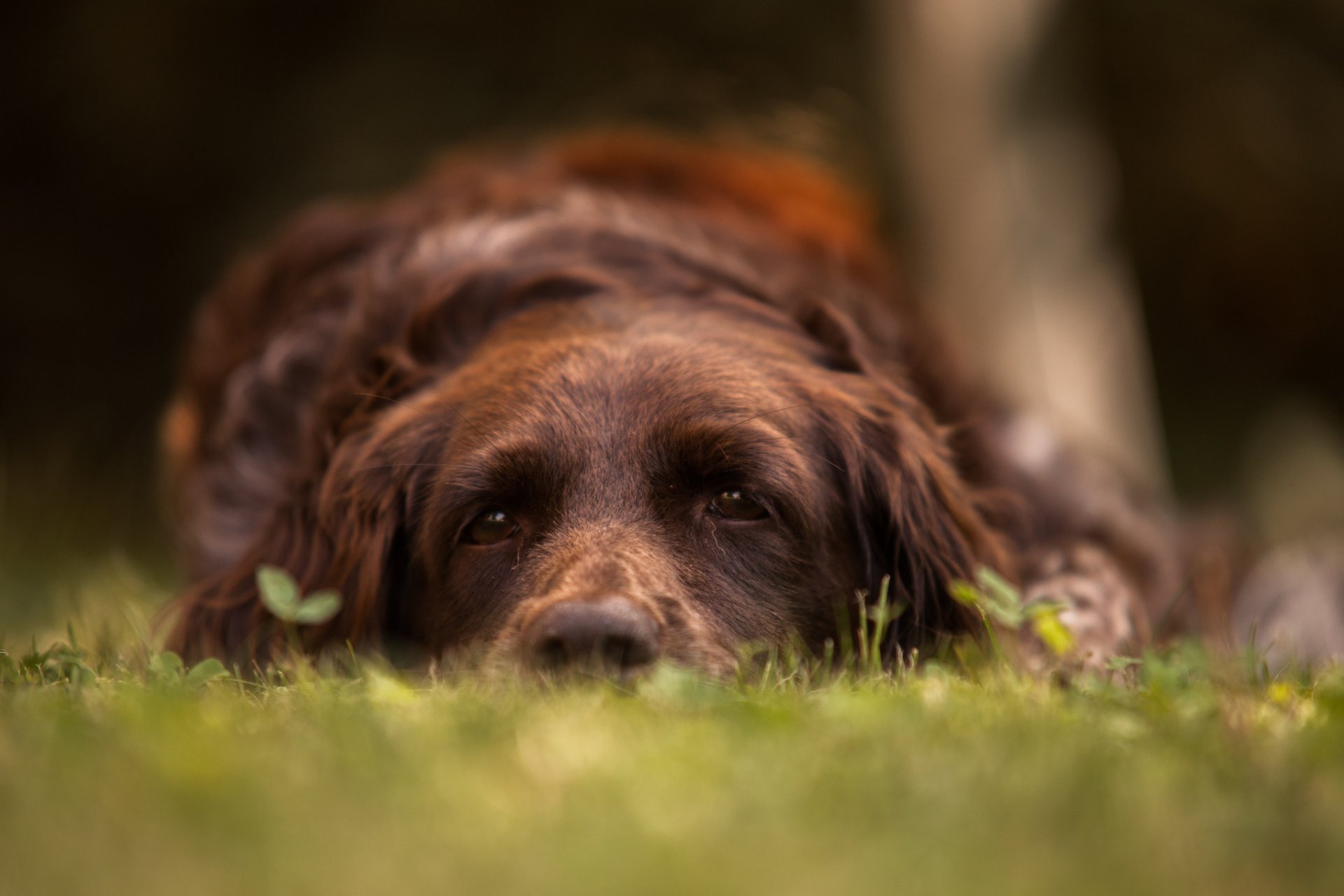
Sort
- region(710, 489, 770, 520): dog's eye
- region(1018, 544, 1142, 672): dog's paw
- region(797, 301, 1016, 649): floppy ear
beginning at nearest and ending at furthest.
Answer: region(710, 489, 770, 520): dog's eye
region(797, 301, 1016, 649): floppy ear
region(1018, 544, 1142, 672): dog's paw

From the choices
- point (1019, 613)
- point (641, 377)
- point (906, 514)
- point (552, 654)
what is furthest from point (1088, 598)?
point (552, 654)

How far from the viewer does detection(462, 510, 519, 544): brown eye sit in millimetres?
2828

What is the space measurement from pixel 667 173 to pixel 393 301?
1565 mm

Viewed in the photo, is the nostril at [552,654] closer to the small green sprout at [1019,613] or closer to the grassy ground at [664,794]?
the grassy ground at [664,794]

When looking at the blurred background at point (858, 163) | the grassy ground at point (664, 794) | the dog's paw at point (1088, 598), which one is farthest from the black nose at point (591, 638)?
the blurred background at point (858, 163)

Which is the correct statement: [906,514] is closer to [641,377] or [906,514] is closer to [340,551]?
[641,377]

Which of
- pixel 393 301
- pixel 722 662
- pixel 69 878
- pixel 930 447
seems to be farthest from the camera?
pixel 393 301

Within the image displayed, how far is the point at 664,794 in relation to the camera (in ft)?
5.14

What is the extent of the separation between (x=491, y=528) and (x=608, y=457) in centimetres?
30

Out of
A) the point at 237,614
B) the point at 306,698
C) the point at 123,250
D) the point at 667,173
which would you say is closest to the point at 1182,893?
the point at 306,698

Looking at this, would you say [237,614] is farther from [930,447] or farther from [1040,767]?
[1040,767]

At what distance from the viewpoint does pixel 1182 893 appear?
4.49 feet

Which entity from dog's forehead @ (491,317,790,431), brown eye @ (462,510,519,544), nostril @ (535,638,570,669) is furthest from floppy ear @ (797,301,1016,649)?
nostril @ (535,638,570,669)

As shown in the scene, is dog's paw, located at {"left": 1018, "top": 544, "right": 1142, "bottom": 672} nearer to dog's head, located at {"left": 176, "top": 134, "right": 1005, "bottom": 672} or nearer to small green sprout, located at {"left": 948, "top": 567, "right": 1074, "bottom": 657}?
dog's head, located at {"left": 176, "top": 134, "right": 1005, "bottom": 672}
